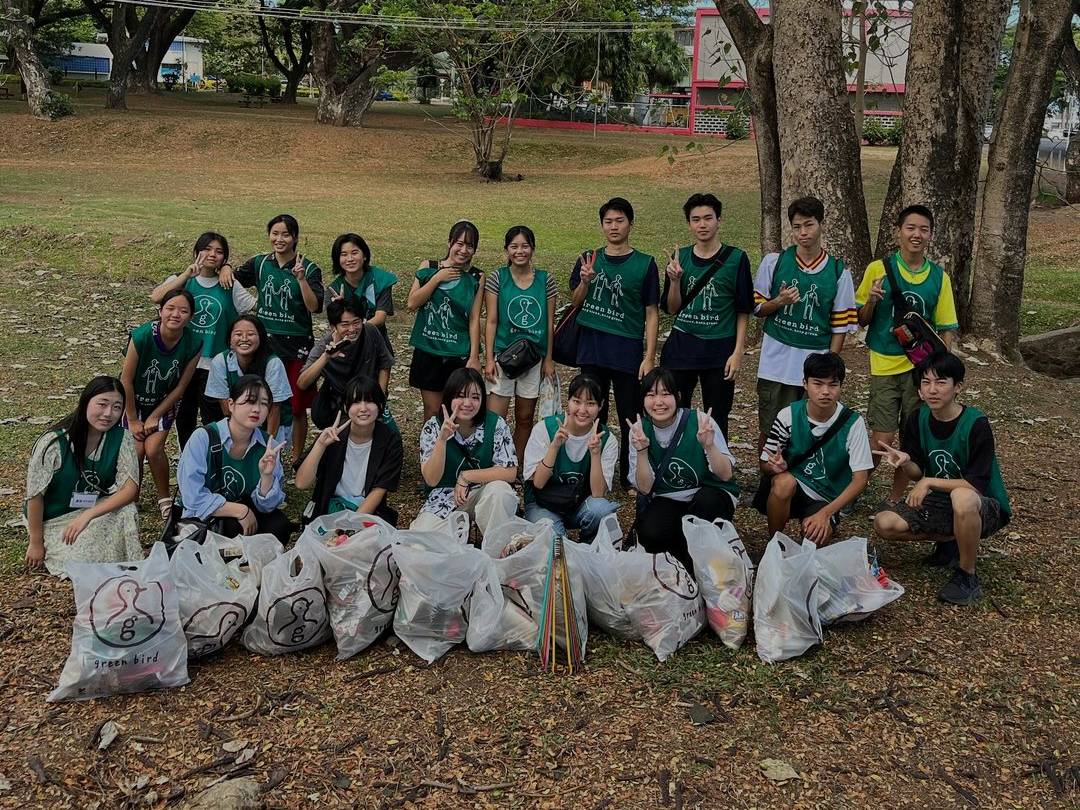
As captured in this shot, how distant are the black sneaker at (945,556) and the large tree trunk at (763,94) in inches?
175

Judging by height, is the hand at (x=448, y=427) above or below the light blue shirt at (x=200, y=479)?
above

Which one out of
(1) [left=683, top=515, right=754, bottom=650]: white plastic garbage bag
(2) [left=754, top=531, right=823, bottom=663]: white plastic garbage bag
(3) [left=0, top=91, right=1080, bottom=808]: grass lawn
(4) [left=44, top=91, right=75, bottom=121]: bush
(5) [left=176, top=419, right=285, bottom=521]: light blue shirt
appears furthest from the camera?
(4) [left=44, top=91, right=75, bottom=121]: bush

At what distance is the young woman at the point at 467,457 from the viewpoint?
452 cm

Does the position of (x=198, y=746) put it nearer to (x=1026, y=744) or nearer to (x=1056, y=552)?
(x=1026, y=744)

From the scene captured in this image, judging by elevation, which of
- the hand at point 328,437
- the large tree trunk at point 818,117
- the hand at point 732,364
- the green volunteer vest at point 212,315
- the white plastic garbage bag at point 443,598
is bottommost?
the white plastic garbage bag at point 443,598

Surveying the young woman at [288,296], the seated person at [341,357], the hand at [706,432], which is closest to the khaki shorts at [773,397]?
the hand at [706,432]

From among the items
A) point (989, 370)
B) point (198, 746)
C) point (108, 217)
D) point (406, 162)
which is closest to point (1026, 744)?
point (198, 746)

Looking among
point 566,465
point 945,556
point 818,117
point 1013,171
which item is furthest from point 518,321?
point 1013,171

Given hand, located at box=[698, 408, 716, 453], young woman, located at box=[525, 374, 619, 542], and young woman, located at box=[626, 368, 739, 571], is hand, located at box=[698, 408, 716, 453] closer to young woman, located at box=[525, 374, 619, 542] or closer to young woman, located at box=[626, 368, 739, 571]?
young woman, located at box=[626, 368, 739, 571]

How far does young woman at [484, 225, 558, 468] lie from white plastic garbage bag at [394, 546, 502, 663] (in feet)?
5.78

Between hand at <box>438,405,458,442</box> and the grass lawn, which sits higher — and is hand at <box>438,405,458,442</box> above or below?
above

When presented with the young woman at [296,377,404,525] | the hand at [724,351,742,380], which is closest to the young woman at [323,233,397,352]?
the young woman at [296,377,404,525]

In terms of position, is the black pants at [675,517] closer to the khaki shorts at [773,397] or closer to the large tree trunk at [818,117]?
the khaki shorts at [773,397]

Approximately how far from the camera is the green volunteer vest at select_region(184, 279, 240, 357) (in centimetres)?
552
